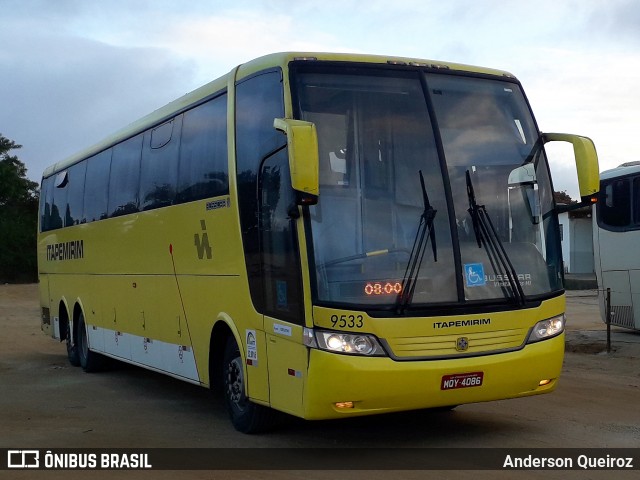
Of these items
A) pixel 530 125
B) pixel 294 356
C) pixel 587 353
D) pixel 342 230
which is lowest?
pixel 587 353

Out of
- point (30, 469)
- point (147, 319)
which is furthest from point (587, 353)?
point (30, 469)

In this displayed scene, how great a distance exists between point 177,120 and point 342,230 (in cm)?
438

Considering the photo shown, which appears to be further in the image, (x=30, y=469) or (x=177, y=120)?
(x=177, y=120)

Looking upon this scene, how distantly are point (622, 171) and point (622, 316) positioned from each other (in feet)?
9.88

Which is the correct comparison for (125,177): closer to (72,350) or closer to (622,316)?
(72,350)

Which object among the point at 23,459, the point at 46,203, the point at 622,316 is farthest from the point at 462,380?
the point at 46,203

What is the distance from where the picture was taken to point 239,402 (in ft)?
32.2

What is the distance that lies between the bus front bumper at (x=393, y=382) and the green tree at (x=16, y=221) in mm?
49631

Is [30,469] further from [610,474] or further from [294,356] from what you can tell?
[610,474]

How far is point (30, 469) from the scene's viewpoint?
816 centimetres

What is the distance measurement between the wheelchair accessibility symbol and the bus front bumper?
2.15 feet

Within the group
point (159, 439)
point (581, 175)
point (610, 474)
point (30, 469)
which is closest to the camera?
point (610, 474)

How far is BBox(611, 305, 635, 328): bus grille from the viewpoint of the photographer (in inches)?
765

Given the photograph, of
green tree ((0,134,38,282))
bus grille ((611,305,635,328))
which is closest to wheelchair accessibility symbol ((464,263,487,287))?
bus grille ((611,305,635,328))
